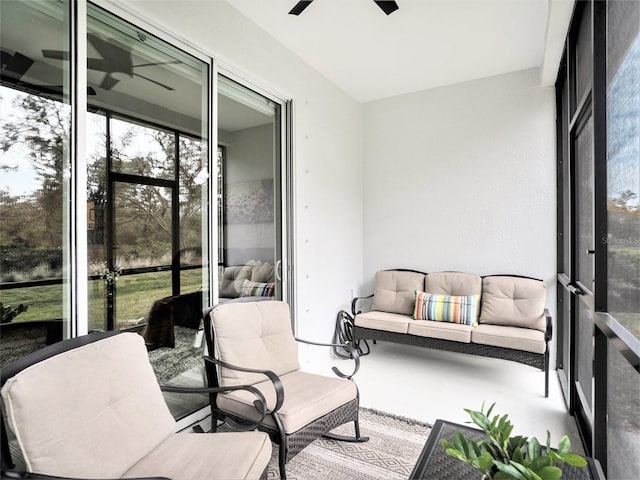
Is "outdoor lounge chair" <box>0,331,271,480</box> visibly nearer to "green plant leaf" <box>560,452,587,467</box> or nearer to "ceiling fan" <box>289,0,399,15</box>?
"green plant leaf" <box>560,452,587,467</box>

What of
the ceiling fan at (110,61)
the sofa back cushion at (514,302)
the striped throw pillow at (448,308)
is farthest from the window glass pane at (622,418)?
the ceiling fan at (110,61)

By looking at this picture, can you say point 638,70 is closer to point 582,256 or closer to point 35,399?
point 582,256

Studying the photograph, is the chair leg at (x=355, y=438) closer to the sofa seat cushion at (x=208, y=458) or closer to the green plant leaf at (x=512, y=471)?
the sofa seat cushion at (x=208, y=458)

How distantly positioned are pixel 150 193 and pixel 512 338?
305 cm

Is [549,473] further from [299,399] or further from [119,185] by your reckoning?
[119,185]

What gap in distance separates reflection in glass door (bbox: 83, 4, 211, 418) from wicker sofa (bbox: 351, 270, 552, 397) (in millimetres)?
2025

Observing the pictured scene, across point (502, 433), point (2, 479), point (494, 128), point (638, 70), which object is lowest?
point (2, 479)

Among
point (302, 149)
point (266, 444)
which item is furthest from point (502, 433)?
point (302, 149)

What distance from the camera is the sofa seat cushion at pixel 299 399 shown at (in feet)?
6.36

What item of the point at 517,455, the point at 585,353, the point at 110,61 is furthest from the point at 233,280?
the point at 585,353

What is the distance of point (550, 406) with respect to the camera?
2861mm

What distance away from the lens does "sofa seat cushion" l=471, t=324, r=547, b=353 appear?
3.08 m

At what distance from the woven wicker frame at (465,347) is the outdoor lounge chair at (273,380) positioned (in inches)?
53.9

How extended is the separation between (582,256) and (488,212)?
1.53 m
